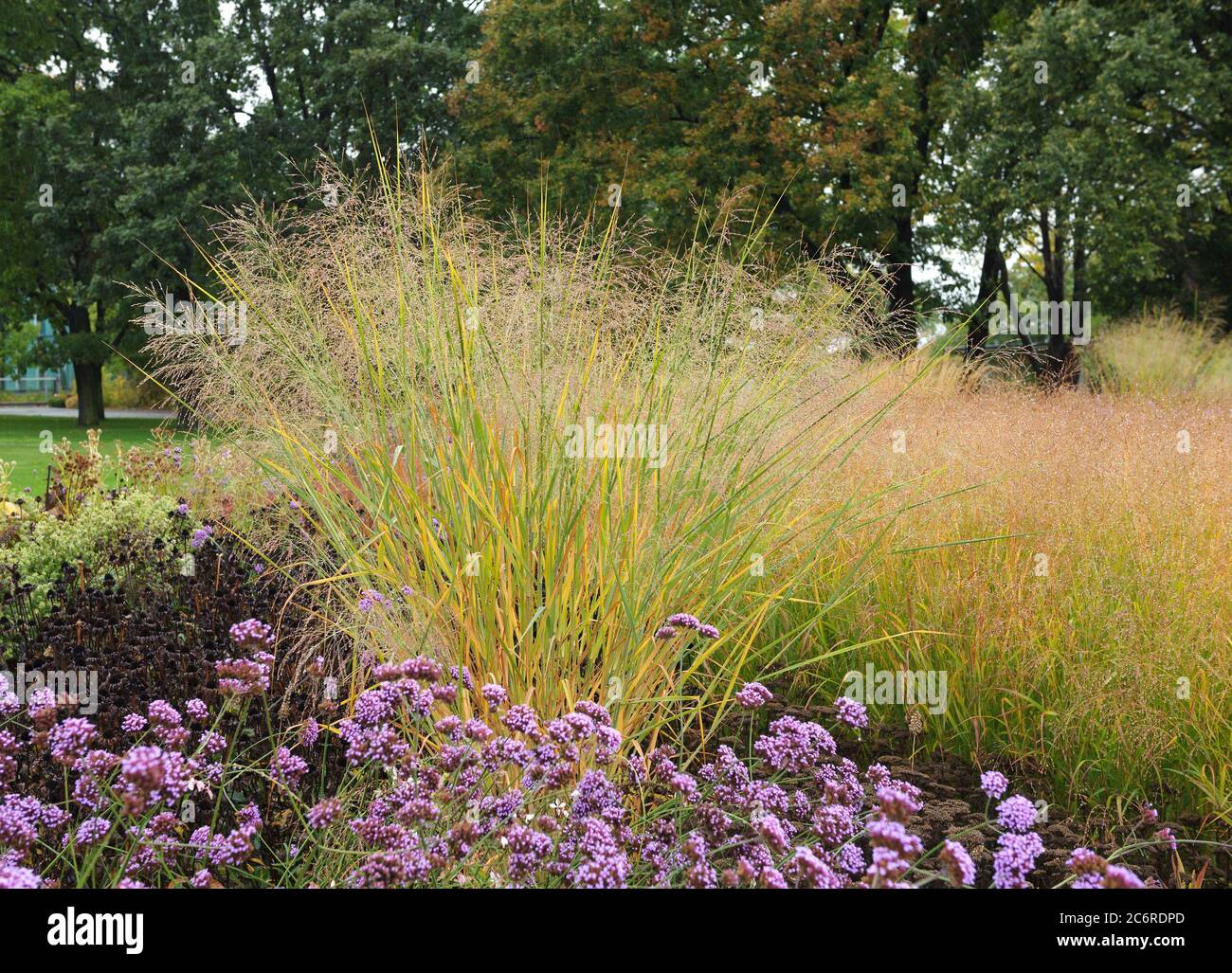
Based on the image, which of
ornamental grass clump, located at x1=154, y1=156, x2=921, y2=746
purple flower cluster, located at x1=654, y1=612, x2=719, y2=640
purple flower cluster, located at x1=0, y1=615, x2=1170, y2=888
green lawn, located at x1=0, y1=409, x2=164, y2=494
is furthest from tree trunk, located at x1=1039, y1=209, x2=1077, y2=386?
green lawn, located at x1=0, y1=409, x2=164, y2=494

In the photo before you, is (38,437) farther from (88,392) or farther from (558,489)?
(558,489)

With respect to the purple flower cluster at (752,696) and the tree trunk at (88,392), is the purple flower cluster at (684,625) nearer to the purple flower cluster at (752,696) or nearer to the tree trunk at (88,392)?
the purple flower cluster at (752,696)

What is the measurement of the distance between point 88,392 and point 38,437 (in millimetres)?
4155

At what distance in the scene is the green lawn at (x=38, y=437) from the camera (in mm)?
12121

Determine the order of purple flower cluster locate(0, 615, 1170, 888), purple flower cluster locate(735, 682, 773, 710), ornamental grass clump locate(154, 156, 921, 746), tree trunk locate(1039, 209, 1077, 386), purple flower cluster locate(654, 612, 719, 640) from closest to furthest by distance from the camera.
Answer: purple flower cluster locate(0, 615, 1170, 888) < purple flower cluster locate(735, 682, 773, 710) < purple flower cluster locate(654, 612, 719, 640) < ornamental grass clump locate(154, 156, 921, 746) < tree trunk locate(1039, 209, 1077, 386)

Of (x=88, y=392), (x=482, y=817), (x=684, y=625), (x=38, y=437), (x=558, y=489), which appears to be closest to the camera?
(x=482, y=817)

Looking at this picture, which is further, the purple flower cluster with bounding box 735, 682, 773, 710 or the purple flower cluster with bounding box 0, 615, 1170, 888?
the purple flower cluster with bounding box 735, 682, 773, 710

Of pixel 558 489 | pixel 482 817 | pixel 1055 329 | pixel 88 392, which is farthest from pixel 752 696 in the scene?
pixel 88 392

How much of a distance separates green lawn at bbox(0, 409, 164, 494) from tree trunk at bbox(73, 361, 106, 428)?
277mm

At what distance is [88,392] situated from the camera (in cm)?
2339

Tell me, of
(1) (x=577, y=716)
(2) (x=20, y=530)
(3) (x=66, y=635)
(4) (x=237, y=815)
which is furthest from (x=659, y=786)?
(2) (x=20, y=530)

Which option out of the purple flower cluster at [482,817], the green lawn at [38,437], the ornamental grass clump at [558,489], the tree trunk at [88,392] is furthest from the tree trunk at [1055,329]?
the tree trunk at [88,392]

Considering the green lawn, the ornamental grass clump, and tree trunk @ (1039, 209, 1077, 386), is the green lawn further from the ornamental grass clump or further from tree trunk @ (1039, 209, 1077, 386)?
tree trunk @ (1039, 209, 1077, 386)

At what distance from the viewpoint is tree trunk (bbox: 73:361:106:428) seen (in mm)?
23078
